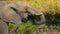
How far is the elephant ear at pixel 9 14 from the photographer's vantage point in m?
6.84

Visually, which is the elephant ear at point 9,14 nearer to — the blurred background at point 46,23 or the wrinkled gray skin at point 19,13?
the wrinkled gray skin at point 19,13

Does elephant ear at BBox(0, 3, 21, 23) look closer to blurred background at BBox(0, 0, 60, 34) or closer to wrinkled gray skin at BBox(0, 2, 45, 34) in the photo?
wrinkled gray skin at BBox(0, 2, 45, 34)

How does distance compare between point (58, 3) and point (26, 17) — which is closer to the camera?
point (26, 17)

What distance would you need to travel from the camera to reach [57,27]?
7.68m

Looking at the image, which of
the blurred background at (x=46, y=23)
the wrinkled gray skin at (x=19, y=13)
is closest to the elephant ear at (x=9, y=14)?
the wrinkled gray skin at (x=19, y=13)

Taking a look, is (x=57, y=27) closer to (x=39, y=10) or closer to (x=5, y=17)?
(x=39, y=10)

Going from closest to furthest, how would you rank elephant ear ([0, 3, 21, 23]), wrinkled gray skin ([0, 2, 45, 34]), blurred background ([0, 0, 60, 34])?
1. blurred background ([0, 0, 60, 34])
2. elephant ear ([0, 3, 21, 23])
3. wrinkled gray skin ([0, 2, 45, 34])

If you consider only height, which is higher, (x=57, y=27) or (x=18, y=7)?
(x=18, y=7)

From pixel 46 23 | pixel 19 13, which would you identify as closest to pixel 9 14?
pixel 19 13

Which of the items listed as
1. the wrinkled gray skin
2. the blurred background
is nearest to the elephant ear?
the wrinkled gray skin

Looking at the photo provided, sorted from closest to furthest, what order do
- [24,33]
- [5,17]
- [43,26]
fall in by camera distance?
[24,33], [5,17], [43,26]

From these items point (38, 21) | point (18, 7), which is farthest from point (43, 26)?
point (18, 7)

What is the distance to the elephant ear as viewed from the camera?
684 cm

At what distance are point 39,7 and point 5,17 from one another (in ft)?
5.85
